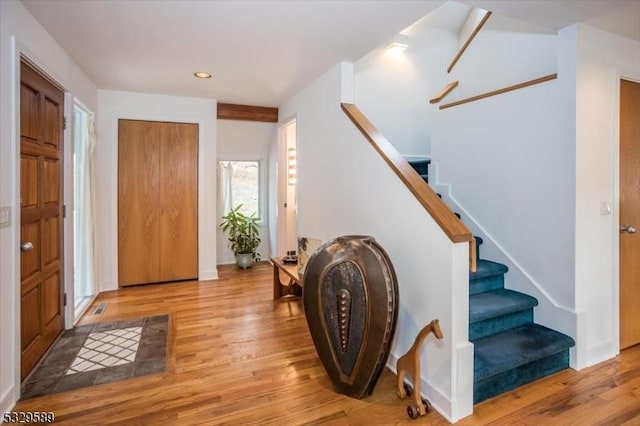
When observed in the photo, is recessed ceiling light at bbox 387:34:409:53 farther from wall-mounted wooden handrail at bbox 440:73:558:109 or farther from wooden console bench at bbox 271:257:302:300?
wooden console bench at bbox 271:257:302:300

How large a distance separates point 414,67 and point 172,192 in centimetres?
338

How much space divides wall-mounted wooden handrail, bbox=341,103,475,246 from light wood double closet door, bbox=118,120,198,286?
257 centimetres

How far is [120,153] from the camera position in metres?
4.25

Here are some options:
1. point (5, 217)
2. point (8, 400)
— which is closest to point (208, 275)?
point (8, 400)

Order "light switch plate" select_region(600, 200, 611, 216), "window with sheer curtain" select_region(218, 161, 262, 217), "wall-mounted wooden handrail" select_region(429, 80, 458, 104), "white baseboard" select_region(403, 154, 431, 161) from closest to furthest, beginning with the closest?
"light switch plate" select_region(600, 200, 611, 216) < "wall-mounted wooden handrail" select_region(429, 80, 458, 104) < "white baseboard" select_region(403, 154, 431, 161) < "window with sheer curtain" select_region(218, 161, 262, 217)

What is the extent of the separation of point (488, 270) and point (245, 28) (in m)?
2.53

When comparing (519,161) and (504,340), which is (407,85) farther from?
(504,340)

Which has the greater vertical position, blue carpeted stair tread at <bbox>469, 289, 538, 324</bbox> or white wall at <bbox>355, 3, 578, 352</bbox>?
white wall at <bbox>355, 3, 578, 352</bbox>

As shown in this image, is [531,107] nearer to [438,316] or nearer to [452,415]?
[438,316]

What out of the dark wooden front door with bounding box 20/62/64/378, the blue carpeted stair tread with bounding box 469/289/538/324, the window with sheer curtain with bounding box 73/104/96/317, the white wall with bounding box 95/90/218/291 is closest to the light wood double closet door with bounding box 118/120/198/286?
the white wall with bounding box 95/90/218/291

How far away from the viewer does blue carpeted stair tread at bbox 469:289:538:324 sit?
237 centimetres

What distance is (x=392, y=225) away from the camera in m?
2.41

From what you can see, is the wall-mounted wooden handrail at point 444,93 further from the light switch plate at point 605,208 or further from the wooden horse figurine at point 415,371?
the wooden horse figurine at point 415,371

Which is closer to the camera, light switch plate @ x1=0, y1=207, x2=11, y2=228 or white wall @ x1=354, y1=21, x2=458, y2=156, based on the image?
light switch plate @ x1=0, y1=207, x2=11, y2=228
